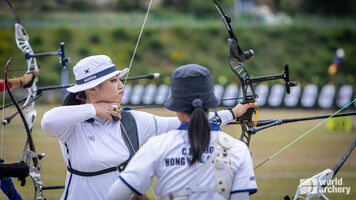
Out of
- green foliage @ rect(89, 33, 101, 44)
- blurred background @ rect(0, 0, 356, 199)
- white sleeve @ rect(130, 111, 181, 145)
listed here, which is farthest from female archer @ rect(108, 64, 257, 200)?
green foliage @ rect(89, 33, 101, 44)

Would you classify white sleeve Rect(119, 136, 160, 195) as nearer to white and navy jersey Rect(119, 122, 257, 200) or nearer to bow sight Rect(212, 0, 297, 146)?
white and navy jersey Rect(119, 122, 257, 200)

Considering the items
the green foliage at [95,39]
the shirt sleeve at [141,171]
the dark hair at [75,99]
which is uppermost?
the dark hair at [75,99]

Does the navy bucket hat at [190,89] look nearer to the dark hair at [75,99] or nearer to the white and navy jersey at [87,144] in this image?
the white and navy jersey at [87,144]

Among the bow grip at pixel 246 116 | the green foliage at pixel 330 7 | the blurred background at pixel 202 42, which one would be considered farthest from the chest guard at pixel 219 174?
the green foliage at pixel 330 7

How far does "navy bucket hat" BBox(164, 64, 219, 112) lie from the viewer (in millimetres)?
2152

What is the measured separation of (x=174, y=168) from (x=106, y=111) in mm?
795

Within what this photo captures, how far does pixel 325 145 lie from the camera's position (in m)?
11.1

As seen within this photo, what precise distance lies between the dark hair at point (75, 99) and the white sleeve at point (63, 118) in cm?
26

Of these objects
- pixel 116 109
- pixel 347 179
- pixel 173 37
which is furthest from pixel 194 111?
pixel 173 37

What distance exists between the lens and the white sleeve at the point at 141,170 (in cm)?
209

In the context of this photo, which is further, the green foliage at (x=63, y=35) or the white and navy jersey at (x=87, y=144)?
the green foliage at (x=63, y=35)

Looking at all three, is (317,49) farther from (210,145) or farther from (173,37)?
(210,145)

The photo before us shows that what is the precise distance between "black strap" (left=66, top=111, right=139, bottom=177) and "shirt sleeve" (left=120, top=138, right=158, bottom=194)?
67cm

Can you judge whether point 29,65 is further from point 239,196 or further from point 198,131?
point 239,196
